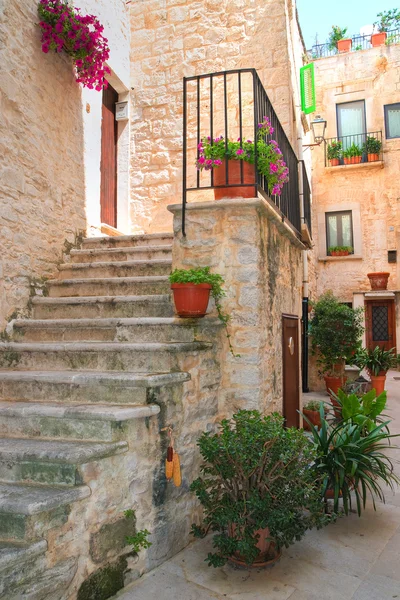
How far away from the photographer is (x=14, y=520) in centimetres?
210

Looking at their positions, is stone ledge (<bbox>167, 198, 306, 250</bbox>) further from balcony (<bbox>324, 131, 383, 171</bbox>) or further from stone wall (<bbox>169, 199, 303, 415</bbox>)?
balcony (<bbox>324, 131, 383, 171</bbox>)

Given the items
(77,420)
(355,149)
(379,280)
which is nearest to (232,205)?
(77,420)

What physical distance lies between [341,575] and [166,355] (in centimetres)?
163

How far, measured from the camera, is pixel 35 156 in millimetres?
4457

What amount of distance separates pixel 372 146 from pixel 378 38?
135 inches

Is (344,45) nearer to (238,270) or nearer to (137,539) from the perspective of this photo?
(238,270)

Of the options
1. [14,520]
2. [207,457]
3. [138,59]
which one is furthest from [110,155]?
[14,520]

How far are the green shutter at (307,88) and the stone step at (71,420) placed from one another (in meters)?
7.02

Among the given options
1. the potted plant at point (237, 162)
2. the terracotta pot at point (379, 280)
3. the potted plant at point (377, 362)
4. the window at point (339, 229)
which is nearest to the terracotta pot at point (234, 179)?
the potted plant at point (237, 162)

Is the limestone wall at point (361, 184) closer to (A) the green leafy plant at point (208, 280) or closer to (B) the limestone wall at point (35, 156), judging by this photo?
(B) the limestone wall at point (35, 156)

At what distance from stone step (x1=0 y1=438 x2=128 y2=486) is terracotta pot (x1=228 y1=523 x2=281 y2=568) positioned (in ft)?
3.10

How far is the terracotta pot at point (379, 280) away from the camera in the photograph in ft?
44.3

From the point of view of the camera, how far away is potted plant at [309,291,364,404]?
827 centimetres

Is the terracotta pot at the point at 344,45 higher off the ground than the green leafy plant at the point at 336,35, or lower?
lower
